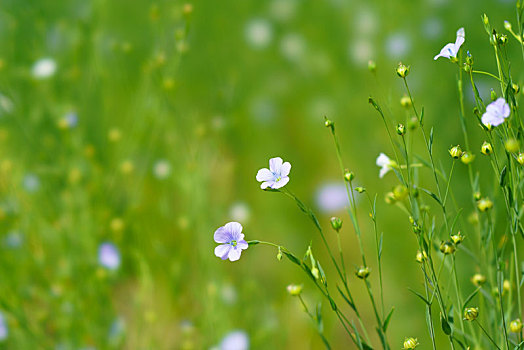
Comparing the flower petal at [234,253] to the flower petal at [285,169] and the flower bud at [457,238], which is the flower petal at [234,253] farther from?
the flower bud at [457,238]

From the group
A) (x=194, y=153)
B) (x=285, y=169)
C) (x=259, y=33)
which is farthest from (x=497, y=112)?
(x=259, y=33)

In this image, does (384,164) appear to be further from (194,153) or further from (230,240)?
(194,153)

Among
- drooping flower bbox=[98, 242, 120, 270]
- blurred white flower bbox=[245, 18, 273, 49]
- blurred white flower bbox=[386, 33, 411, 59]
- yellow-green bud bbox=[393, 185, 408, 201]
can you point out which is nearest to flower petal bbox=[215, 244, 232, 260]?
yellow-green bud bbox=[393, 185, 408, 201]

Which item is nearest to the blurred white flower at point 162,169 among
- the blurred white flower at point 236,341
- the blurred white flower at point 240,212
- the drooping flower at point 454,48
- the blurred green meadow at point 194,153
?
the blurred green meadow at point 194,153

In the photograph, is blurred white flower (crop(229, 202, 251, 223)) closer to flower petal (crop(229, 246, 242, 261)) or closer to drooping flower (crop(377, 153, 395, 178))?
drooping flower (crop(377, 153, 395, 178))

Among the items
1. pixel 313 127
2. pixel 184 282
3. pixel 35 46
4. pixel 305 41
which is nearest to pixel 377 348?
pixel 184 282

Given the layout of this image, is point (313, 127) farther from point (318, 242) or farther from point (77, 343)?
point (77, 343)
